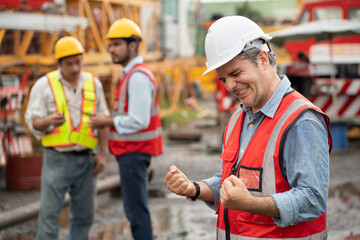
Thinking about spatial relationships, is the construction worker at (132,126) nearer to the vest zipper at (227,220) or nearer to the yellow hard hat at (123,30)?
the yellow hard hat at (123,30)

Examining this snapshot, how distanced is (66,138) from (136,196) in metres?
0.78

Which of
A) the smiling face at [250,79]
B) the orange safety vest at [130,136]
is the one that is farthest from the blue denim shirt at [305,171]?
the orange safety vest at [130,136]

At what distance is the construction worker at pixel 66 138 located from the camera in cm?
475

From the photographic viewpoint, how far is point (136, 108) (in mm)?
4770

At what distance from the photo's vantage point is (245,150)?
248cm

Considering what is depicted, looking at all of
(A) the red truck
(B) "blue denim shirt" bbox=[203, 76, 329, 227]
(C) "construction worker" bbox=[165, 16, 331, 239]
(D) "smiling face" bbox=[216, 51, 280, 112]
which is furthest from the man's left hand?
(A) the red truck

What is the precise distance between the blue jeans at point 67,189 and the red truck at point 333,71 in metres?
7.16

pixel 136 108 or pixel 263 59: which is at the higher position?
pixel 263 59

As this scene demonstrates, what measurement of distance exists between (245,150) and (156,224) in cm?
429

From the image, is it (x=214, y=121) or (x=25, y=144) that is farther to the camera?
(x=214, y=121)

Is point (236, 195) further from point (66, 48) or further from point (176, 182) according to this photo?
point (66, 48)

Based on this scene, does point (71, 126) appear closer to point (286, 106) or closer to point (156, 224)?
point (156, 224)

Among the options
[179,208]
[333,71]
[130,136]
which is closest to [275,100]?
[130,136]

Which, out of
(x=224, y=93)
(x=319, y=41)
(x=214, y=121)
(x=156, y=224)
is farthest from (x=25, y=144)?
(x=214, y=121)
